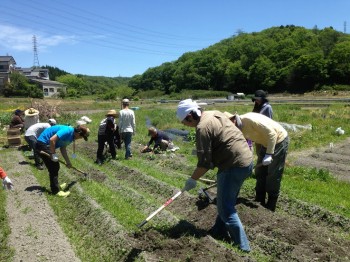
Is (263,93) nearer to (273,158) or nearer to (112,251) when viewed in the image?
(273,158)

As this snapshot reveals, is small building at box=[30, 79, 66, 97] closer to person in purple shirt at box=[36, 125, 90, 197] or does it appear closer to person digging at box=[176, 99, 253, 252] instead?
person in purple shirt at box=[36, 125, 90, 197]

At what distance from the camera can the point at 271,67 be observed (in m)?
61.0

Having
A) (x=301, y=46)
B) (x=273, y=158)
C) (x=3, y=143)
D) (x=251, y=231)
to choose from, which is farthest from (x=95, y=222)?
(x=301, y=46)

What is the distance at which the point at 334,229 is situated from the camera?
16.2 feet

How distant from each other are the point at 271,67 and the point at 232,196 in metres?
60.7

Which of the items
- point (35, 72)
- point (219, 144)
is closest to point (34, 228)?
point (219, 144)

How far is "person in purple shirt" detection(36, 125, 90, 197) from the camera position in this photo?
6148 millimetres

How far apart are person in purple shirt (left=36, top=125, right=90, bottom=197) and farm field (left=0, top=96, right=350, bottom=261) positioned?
344 mm

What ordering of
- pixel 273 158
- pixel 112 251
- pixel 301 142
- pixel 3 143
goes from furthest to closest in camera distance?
pixel 3 143 → pixel 301 142 → pixel 273 158 → pixel 112 251

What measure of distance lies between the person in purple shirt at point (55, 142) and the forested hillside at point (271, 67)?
47.2m

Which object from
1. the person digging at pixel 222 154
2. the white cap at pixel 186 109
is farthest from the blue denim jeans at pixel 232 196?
the white cap at pixel 186 109

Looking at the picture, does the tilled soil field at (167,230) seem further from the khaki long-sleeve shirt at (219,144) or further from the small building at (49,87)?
the small building at (49,87)

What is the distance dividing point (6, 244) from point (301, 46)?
232ft

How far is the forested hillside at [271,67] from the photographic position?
50.0 m
